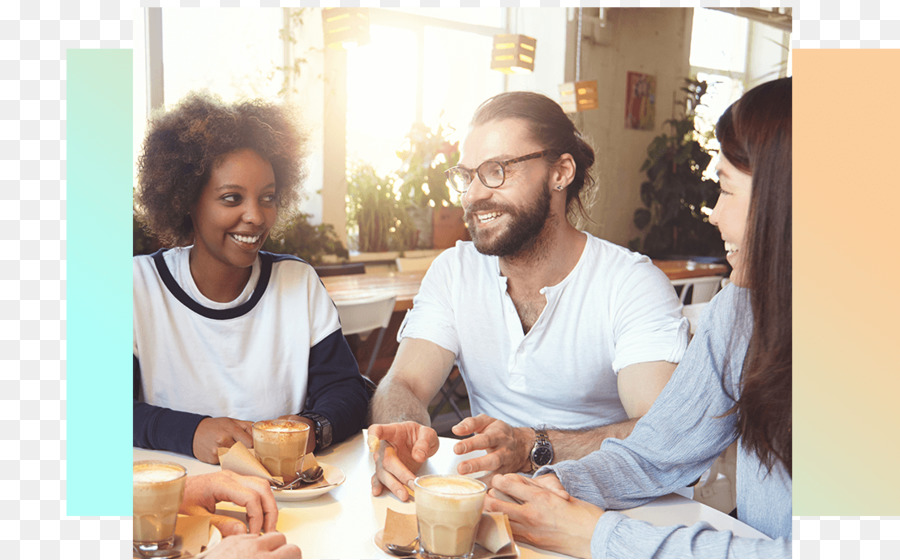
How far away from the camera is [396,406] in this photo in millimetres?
1544

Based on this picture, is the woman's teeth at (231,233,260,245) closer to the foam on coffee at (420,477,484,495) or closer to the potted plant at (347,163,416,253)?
the potted plant at (347,163,416,253)

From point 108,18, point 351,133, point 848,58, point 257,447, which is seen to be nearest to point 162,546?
point 257,447

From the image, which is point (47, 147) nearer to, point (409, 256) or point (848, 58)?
point (409, 256)

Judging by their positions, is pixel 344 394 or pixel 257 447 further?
pixel 344 394

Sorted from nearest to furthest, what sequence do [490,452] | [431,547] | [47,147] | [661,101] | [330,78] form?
[431,547], [47,147], [490,452], [330,78], [661,101]

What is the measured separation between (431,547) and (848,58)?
0.96 meters

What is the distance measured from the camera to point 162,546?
88cm

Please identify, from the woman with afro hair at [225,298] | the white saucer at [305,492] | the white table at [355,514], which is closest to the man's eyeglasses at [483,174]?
the woman with afro hair at [225,298]

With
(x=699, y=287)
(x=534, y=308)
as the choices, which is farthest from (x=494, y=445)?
(x=699, y=287)

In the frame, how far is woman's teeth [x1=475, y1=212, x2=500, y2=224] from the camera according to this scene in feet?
5.10

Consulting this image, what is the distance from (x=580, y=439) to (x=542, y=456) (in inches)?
3.9

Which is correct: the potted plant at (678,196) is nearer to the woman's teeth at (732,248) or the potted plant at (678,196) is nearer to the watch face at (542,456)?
the woman's teeth at (732,248)

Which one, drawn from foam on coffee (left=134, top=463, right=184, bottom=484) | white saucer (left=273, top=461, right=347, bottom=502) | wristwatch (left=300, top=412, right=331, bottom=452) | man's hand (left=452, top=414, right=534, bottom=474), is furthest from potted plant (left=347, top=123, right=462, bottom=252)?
foam on coffee (left=134, top=463, right=184, bottom=484)

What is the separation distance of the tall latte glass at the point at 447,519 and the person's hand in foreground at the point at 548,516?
8 centimetres
